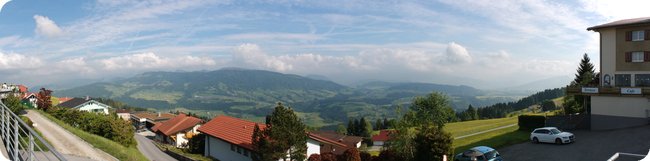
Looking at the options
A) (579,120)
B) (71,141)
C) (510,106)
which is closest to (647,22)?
(579,120)

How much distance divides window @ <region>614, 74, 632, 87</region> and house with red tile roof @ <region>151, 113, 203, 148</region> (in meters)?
43.3

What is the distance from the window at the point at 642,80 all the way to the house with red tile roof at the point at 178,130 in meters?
44.4

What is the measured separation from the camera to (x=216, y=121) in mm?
37844

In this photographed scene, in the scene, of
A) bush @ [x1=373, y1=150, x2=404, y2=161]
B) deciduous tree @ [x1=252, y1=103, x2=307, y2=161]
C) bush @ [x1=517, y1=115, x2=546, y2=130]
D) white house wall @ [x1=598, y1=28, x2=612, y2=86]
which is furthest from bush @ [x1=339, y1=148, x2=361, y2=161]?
white house wall @ [x1=598, y1=28, x2=612, y2=86]

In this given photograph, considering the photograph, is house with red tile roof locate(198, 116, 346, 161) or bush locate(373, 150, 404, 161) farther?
house with red tile roof locate(198, 116, 346, 161)

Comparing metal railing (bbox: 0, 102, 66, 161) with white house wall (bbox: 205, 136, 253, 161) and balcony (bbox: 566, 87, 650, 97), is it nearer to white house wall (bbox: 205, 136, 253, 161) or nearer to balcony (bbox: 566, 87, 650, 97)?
white house wall (bbox: 205, 136, 253, 161)

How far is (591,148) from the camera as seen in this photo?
23031 millimetres

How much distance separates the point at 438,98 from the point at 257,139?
45.6ft

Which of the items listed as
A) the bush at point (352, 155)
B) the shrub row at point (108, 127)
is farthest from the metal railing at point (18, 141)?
the shrub row at point (108, 127)

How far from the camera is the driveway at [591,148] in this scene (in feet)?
70.1

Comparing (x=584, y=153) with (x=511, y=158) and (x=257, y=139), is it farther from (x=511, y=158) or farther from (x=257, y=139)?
(x=257, y=139)

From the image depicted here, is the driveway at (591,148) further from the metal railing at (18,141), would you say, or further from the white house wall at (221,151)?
the metal railing at (18,141)

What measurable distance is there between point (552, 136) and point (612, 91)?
29.2 feet

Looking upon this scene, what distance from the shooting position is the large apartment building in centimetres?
2873
